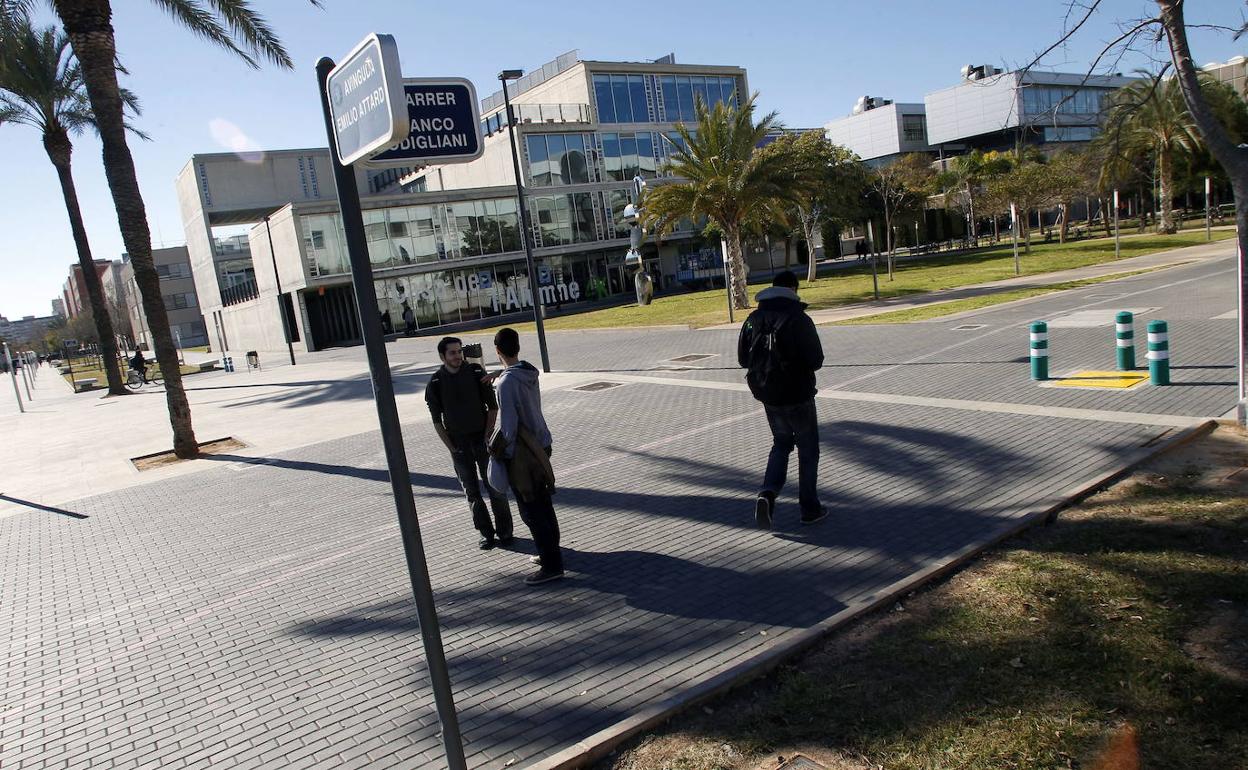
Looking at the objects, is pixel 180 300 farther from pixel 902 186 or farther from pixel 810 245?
pixel 902 186

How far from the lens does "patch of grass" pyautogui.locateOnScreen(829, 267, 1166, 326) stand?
19.7 m

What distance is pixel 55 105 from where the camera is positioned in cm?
2503

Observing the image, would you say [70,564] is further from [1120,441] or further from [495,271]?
[495,271]

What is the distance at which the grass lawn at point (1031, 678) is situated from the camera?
327cm

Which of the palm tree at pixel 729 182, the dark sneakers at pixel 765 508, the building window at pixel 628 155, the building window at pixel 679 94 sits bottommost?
the dark sneakers at pixel 765 508

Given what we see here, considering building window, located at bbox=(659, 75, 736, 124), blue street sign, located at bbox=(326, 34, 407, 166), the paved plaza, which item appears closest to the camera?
blue street sign, located at bbox=(326, 34, 407, 166)

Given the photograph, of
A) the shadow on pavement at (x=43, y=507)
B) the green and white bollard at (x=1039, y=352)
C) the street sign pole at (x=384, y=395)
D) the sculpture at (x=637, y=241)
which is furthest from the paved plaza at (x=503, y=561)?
the sculpture at (x=637, y=241)

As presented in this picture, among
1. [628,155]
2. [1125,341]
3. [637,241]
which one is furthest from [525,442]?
[628,155]

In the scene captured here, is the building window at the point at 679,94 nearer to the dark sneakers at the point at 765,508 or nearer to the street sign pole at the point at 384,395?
the dark sneakers at the point at 765,508

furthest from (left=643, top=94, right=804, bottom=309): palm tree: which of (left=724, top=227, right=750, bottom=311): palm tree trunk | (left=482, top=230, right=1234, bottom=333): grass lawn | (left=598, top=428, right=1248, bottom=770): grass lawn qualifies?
(left=598, top=428, right=1248, bottom=770): grass lawn

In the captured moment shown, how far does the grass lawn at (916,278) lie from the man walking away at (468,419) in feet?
58.8

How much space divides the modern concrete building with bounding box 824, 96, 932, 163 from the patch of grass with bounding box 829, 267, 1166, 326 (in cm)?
6231

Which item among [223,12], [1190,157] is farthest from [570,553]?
[1190,157]

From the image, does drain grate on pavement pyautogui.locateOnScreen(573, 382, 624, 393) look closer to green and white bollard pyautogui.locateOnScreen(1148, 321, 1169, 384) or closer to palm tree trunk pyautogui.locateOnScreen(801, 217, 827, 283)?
green and white bollard pyautogui.locateOnScreen(1148, 321, 1169, 384)
